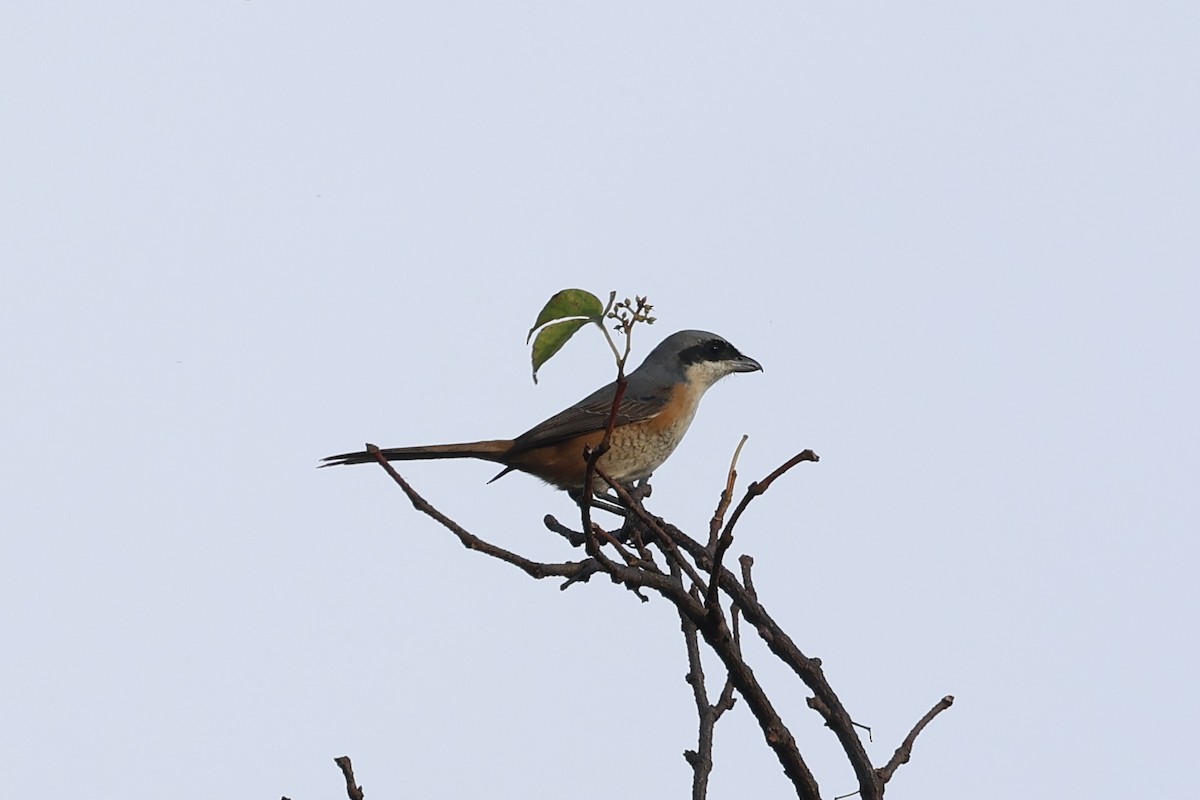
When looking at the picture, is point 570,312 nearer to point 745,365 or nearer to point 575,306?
point 575,306

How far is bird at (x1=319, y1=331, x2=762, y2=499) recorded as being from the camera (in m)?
6.42

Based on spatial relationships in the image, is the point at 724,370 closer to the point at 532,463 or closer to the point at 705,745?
the point at 532,463

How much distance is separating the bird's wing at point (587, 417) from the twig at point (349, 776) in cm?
384

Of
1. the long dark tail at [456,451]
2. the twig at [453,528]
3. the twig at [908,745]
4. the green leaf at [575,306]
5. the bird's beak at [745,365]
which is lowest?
the twig at [908,745]

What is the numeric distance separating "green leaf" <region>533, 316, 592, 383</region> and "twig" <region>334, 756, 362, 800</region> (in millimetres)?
979

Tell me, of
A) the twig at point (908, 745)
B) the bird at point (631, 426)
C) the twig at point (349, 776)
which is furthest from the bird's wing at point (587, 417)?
the twig at point (349, 776)

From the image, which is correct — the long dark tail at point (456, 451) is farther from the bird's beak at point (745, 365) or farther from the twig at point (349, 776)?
the twig at point (349, 776)

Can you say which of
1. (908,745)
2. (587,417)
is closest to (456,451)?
(587,417)

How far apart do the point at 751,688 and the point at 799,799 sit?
0.36 m

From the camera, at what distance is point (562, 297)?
8.71ft

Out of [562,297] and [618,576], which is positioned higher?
[562,297]

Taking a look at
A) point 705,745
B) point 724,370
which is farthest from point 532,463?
point 705,745

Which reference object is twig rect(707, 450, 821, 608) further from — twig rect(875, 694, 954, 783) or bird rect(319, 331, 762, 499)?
bird rect(319, 331, 762, 499)

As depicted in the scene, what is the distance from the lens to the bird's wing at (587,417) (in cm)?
645
